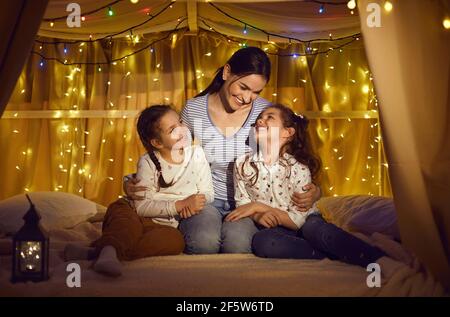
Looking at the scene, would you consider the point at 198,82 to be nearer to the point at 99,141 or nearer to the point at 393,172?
the point at 99,141

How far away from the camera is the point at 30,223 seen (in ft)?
6.29

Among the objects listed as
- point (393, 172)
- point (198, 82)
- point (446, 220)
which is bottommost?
point (446, 220)

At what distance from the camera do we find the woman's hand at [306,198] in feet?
8.30

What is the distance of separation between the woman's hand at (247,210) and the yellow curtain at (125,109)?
1291 mm

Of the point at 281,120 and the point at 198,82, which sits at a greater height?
the point at 198,82

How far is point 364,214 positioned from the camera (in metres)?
2.68

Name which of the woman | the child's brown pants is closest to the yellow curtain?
the woman

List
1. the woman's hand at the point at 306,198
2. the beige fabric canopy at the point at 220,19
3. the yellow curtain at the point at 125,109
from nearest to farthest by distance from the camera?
the woman's hand at the point at 306,198 < the beige fabric canopy at the point at 220,19 < the yellow curtain at the point at 125,109

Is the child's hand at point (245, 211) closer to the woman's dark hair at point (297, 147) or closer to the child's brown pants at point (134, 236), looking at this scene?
the woman's dark hair at point (297, 147)

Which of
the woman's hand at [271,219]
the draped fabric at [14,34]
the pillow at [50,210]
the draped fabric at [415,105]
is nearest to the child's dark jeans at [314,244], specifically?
the woman's hand at [271,219]

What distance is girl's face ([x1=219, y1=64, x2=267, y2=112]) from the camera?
2.95 m

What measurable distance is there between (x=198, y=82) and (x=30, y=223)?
1939mm

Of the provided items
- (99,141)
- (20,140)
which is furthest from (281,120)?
(20,140)

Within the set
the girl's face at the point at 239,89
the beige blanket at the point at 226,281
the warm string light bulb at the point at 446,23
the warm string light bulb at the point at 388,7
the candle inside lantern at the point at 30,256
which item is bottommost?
the beige blanket at the point at 226,281
